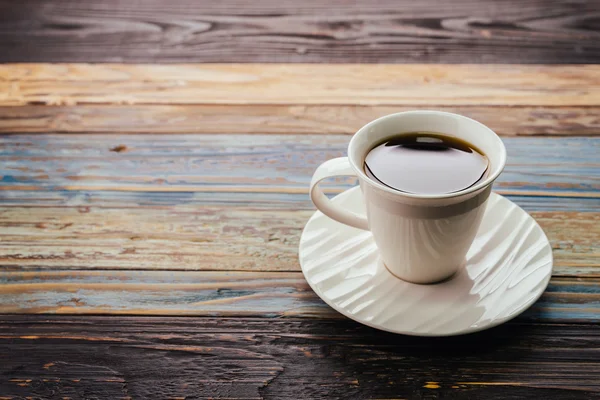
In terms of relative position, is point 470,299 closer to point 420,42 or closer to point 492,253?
point 492,253

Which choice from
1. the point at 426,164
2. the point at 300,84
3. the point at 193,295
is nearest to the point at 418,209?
the point at 426,164

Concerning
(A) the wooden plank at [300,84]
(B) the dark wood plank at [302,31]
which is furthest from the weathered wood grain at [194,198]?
(B) the dark wood plank at [302,31]

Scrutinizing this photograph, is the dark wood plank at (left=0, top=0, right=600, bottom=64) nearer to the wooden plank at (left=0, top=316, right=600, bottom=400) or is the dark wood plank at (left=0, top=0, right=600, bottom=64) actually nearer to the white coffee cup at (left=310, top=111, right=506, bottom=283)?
the white coffee cup at (left=310, top=111, right=506, bottom=283)

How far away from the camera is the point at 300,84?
1.00m

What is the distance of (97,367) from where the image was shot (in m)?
0.58

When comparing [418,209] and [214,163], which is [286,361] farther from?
[214,163]

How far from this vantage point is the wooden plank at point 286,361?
0.55 m

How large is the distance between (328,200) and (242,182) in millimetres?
196

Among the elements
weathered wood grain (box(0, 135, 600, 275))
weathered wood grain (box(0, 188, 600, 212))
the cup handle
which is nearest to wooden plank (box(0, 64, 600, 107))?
weathered wood grain (box(0, 135, 600, 275))

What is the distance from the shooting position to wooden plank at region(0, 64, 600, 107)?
0.95 meters

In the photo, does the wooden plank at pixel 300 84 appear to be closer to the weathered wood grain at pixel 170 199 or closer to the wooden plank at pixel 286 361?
the weathered wood grain at pixel 170 199

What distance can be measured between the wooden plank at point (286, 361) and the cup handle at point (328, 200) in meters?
0.10

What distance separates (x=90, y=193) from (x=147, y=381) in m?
0.32

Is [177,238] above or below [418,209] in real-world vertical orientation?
below
